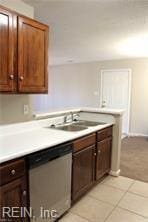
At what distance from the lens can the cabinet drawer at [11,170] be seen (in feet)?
4.56

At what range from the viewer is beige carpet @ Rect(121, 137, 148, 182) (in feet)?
10.4

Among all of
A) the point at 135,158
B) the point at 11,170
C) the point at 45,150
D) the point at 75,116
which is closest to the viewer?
the point at 11,170

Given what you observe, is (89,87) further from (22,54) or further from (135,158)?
(22,54)

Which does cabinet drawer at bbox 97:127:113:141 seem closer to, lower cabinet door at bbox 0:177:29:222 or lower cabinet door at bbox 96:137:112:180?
lower cabinet door at bbox 96:137:112:180

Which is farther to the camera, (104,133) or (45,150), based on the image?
(104,133)

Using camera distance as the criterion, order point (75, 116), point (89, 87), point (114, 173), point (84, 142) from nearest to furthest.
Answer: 1. point (84, 142)
2. point (114, 173)
3. point (75, 116)
4. point (89, 87)

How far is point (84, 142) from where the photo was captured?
2.30 metres

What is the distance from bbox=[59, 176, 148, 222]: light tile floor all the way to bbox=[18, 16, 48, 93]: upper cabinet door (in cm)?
144

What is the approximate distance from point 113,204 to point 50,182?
997 millimetres

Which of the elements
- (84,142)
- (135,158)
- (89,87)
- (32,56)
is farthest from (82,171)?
(89,87)

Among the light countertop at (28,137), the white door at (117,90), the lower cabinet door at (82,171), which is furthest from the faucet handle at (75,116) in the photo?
the white door at (117,90)

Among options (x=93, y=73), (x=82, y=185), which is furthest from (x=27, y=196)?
(x=93, y=73)

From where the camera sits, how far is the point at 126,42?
3.89 m

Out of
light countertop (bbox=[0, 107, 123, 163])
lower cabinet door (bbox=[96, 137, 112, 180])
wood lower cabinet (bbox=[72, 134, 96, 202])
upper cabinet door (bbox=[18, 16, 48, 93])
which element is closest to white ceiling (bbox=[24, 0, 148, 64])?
upper cabinet door (bbox=[18, 16, 48, 93])
